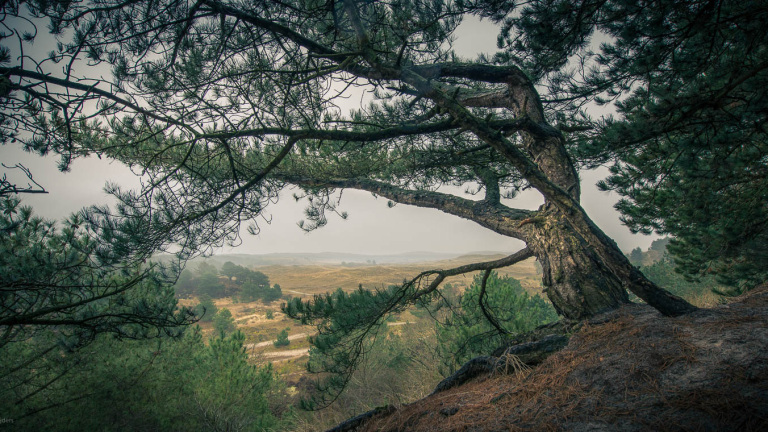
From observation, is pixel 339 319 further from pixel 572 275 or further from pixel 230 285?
pixel 230 285

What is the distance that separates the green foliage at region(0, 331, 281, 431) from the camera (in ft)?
17.8

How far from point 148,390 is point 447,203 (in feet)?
27.7

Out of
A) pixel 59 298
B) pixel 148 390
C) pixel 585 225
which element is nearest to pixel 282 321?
pixel 148 390

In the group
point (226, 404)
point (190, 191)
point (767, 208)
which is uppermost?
point (190, 191)

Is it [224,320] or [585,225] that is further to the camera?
[224,320]

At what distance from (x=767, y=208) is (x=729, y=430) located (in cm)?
534

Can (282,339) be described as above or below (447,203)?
below

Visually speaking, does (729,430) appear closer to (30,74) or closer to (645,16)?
(645,16)

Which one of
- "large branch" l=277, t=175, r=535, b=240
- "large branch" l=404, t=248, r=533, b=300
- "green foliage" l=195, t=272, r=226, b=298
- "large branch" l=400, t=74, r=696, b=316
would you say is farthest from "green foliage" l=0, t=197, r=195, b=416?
"green foliage" l=195, t=272, r=226, b=298

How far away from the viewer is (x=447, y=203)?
12.5ft

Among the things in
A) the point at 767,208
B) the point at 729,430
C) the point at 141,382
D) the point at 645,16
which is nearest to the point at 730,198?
the point at 767,208

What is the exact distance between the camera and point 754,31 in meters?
1.79

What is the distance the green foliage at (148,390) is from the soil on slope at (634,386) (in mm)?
7472

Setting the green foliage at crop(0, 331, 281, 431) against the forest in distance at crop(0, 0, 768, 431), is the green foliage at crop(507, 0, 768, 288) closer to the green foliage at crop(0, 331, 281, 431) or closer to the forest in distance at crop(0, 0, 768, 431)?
the forest in distance at crop(0, 0, 768, 431)
